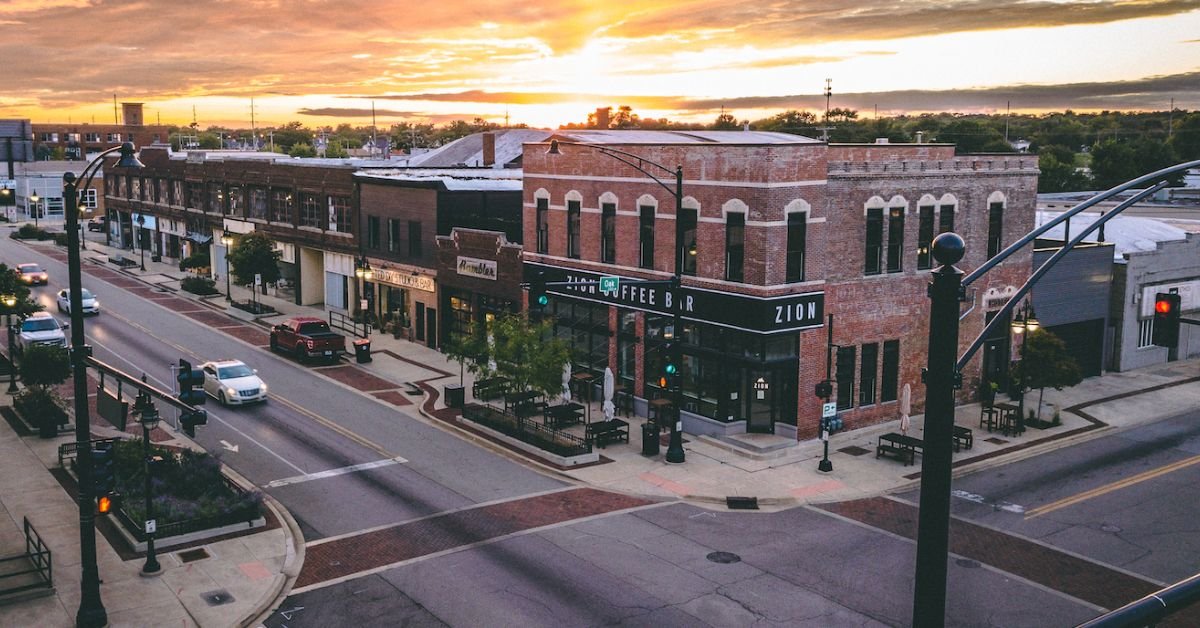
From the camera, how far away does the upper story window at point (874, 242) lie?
111 ft

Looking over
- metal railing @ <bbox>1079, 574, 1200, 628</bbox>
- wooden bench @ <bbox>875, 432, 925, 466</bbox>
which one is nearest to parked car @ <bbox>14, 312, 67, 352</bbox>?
wooden bench @ <bbox>875, 432, 925, 466</bbox>

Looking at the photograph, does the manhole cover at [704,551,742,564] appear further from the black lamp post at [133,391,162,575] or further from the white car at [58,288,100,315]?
the white car at [58,288,100,315]

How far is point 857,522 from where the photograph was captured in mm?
25438

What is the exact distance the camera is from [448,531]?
24.4m

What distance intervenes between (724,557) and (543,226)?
826 inches

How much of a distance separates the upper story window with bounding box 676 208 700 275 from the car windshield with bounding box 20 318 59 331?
31.0 meters

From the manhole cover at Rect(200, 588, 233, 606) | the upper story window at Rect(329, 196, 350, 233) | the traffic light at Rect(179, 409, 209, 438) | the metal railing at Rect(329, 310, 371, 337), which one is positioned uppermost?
the upper story window at Rect(329, 196, 350, 233)

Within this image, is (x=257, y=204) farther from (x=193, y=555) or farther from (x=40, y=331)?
(x=193, y=555)

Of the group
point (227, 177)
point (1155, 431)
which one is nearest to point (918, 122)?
point (227, 177)

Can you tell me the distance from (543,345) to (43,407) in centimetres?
1648

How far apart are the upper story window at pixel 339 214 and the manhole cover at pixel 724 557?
40.2 m

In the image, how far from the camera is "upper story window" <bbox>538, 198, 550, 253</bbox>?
4069cm

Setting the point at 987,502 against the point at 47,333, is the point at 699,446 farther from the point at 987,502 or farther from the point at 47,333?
the point at 47,333

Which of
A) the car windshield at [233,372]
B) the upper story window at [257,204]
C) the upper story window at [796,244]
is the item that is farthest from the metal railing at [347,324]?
the upper story window at [796,244]
